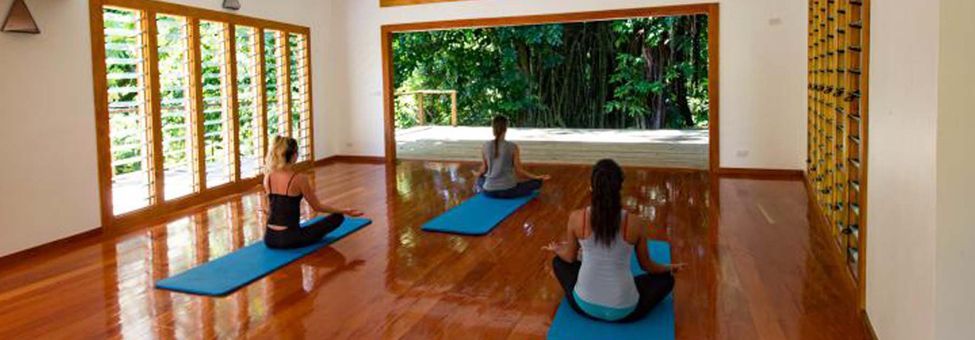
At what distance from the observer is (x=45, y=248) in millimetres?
4551

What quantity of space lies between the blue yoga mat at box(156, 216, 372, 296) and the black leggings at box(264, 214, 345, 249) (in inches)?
1.3

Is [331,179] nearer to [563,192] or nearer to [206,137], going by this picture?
[206,137]

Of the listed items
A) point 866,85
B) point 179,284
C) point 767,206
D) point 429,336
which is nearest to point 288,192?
point 179,284

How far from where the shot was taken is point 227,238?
473 cm

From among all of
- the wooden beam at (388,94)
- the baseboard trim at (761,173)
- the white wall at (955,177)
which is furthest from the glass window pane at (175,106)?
the white wall at (955,177)

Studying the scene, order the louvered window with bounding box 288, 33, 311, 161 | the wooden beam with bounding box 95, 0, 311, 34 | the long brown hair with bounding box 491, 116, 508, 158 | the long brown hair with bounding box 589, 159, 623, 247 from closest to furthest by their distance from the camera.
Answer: the long brown hair with bounding box 589, 159, 623, 247 → the wooden beam with bounding box 95, 0, 311, 34 → the long brown hair with bounding box 491, 116, 508, 158 → the louvered window with bounding box 288, 33, 311, 161

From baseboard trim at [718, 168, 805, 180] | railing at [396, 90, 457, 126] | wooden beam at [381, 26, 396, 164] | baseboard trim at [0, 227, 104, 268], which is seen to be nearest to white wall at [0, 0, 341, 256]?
baseboard trim at [0, 227, 104, 268]

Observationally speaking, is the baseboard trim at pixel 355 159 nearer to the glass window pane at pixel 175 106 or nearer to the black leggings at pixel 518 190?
the glass window pane at pixel 175 106

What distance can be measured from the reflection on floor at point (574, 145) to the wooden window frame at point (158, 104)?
286 centimetres

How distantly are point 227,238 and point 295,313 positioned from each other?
1.79 metres

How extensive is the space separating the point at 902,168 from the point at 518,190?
3761mm

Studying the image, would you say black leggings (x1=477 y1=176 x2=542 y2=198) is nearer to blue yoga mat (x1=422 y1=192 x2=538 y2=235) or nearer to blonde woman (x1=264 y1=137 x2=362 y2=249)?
blue yoga mat (x1=422 y1=192 x2=538 y2=235)

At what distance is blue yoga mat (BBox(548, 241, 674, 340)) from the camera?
9.13 ft

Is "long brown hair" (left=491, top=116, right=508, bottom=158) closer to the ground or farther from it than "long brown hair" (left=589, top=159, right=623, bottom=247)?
farther from it
